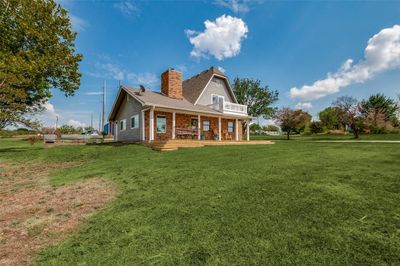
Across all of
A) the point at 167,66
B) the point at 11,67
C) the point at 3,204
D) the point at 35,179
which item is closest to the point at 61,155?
the point at 35,179

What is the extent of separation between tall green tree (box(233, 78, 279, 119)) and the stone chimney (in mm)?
19626

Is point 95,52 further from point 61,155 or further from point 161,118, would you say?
point 61,155

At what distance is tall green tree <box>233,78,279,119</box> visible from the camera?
35.8 meters

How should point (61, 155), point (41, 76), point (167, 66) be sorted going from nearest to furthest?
point (61, 155), point (41, 76), point (167, 66)

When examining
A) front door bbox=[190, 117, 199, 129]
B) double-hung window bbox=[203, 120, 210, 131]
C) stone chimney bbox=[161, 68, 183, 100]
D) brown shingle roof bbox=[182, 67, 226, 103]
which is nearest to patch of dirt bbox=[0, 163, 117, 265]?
front door bbox=[190, 117, 199, 129]

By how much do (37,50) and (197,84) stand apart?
46.6ft

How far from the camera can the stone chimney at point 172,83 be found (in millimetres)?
18639

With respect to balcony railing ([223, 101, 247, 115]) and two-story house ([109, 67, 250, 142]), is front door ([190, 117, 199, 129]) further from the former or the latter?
balcony railing ([223, 101, 247, 115])

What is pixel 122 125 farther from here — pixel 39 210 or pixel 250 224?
pixel 250 224

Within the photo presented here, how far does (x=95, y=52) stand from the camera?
1959cm

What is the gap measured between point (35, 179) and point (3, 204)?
2544 mm

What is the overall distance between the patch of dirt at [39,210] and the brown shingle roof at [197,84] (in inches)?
599

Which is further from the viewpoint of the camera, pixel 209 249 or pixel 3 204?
pixel 3 204

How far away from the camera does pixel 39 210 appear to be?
4.14m
